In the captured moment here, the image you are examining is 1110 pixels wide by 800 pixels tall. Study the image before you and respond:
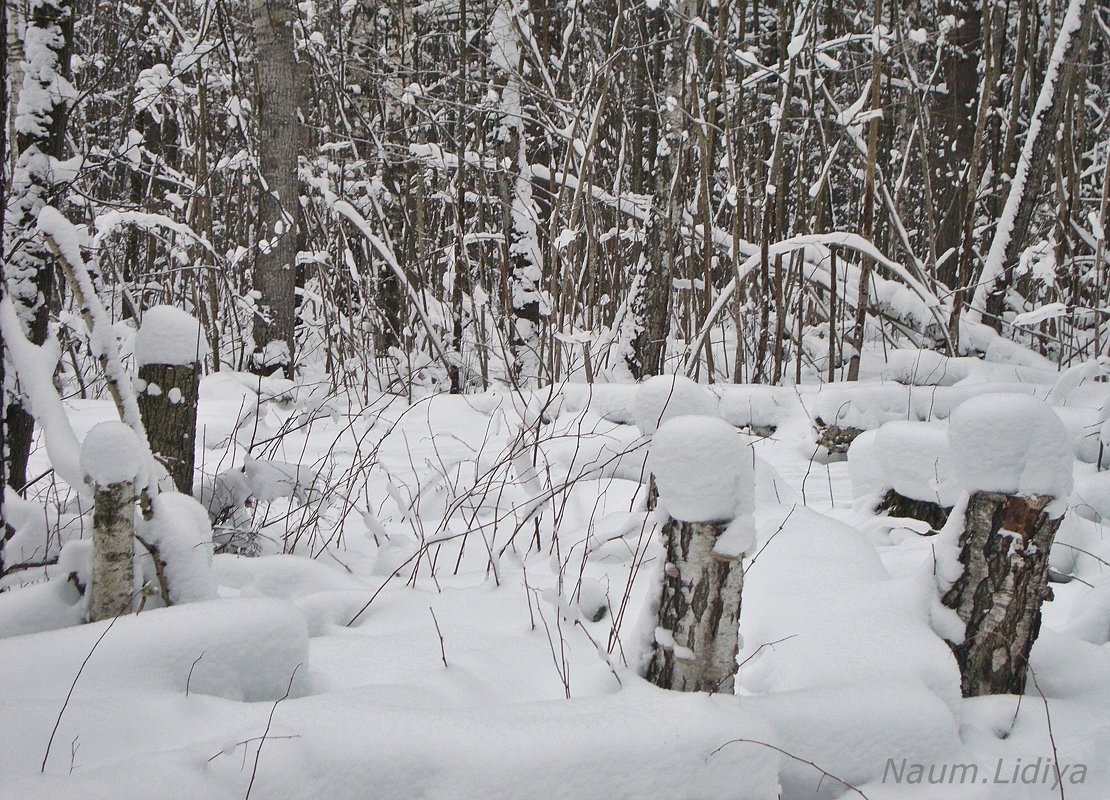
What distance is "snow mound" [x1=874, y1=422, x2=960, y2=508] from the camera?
7.70ft

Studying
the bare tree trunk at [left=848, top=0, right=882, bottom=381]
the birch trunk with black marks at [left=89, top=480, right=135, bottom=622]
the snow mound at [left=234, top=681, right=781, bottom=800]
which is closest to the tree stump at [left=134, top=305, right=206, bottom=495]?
the birch trunk with black marks at [left=89, top=480, right=135, bottom=622]

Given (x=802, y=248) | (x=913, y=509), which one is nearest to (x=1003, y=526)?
A: (x=913, y=509)

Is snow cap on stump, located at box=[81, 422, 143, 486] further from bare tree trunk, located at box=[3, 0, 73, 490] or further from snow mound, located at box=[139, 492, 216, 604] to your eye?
Result: bare tree trunk, located at box=[3, 0, 73, 490]

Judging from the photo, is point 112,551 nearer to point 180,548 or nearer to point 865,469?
point 180,548

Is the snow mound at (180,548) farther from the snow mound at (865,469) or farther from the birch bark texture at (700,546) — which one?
the snow mound at (865,469)

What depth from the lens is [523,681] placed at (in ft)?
4.94

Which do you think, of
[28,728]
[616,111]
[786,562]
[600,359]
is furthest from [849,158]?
[28,728]

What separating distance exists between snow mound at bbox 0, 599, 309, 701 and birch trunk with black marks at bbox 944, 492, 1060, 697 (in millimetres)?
1229

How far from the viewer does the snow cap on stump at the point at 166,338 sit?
1.78 meters

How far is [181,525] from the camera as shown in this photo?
1458mm

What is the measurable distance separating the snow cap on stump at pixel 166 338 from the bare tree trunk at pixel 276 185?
3.16 meters

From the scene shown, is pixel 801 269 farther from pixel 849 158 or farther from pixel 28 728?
pixel 849 158

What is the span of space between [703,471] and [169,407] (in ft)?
4.40

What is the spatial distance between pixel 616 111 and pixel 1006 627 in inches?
193
